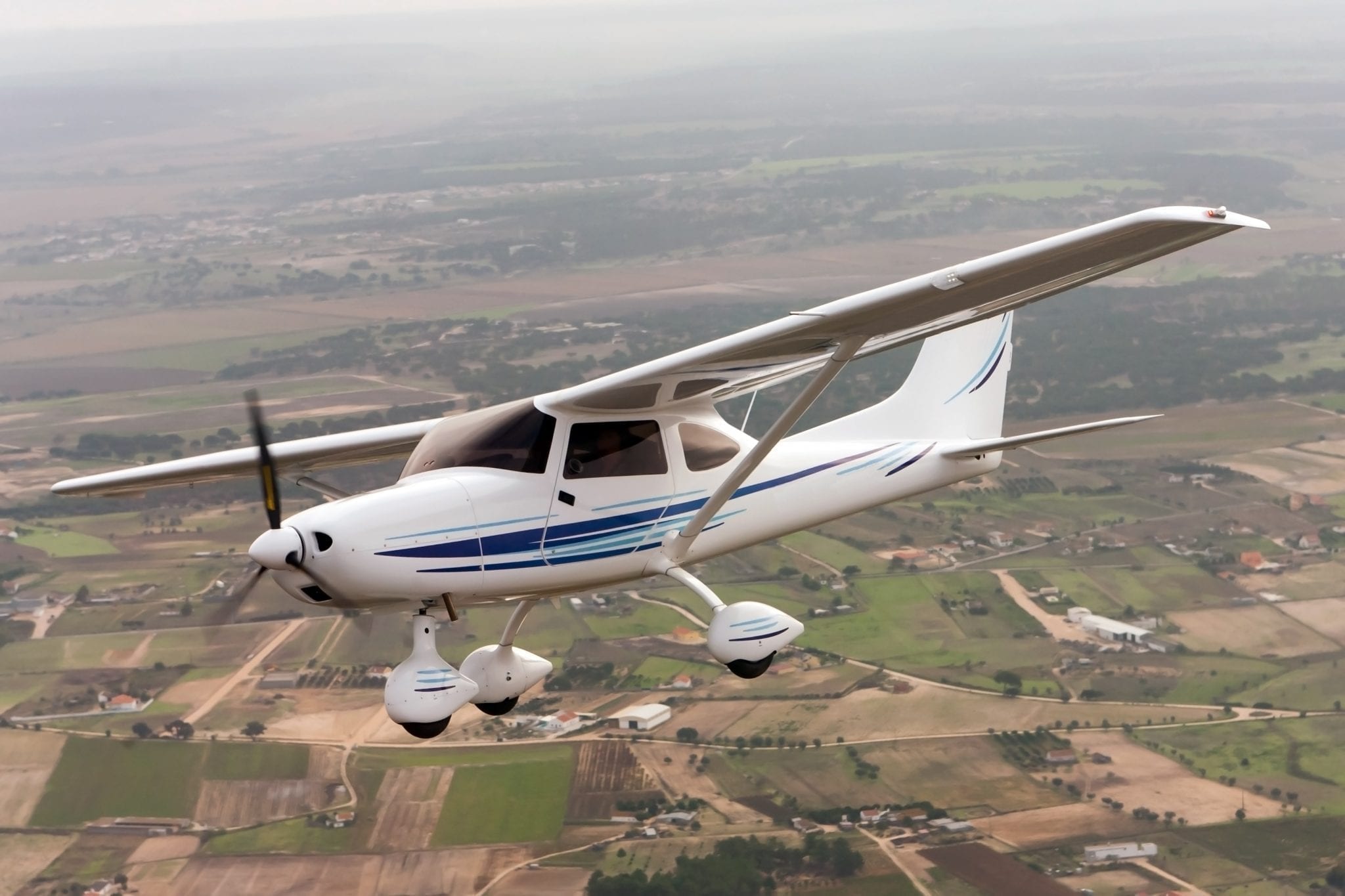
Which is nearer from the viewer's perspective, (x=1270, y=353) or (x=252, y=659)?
(x=252, y=659)

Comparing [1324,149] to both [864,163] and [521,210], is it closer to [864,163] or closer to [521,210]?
[864,163]

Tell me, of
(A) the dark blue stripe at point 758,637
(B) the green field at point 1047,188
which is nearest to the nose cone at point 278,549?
(A) the dark blue stripe at point 758,637

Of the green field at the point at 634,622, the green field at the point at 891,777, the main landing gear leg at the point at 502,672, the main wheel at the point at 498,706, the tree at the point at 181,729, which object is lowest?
the green field at the point at 891,777

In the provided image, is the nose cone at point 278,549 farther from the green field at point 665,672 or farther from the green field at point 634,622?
the green field at point 634,622

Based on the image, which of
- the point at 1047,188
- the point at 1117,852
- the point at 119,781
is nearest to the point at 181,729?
the point at 119,781

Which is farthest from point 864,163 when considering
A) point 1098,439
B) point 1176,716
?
point 1176,716

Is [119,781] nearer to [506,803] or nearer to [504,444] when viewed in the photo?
[506,803]

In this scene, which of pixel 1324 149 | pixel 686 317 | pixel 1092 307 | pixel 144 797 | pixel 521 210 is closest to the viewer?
pixel 144 797
